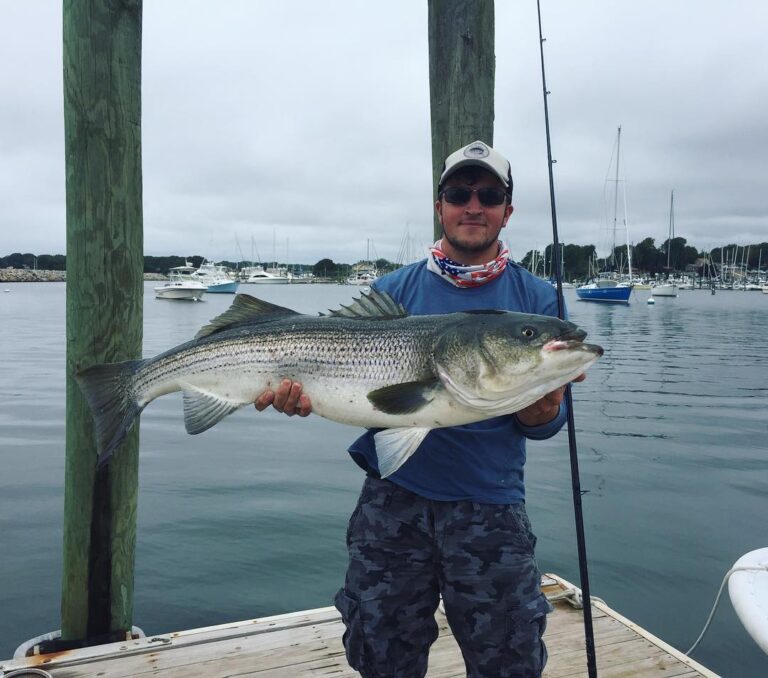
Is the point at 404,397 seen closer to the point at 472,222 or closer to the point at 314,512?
the point at 472,222

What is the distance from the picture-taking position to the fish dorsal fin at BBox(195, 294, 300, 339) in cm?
360

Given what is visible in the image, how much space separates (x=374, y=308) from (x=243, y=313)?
81 centimetres

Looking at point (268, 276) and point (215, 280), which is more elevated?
point (268, 276)

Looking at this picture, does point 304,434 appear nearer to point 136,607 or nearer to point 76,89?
point 136,607

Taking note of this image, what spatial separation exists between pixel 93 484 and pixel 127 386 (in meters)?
0.84

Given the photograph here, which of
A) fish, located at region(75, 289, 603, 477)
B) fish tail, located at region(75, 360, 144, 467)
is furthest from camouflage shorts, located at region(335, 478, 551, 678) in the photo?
fish tail, located at region(75, 360, 144, 467)

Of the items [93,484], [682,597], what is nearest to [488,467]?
[93,484]

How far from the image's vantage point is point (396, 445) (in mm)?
2922

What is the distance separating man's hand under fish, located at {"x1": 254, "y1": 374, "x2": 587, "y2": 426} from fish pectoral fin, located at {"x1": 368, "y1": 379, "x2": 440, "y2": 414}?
46 centimetres

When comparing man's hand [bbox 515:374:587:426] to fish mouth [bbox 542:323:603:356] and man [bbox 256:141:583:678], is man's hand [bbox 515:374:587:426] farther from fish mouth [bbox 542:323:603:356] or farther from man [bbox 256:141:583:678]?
fish mouth [bbox 542:323:603:356]

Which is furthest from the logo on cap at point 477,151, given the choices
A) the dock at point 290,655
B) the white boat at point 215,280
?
the white boat at point 215,280

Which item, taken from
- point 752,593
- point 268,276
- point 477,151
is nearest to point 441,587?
point 752,593

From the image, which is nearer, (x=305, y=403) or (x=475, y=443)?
(x=475, y=443)

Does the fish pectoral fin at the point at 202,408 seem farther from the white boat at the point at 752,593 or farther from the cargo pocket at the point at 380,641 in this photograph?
the white boat at the point at 752,593
